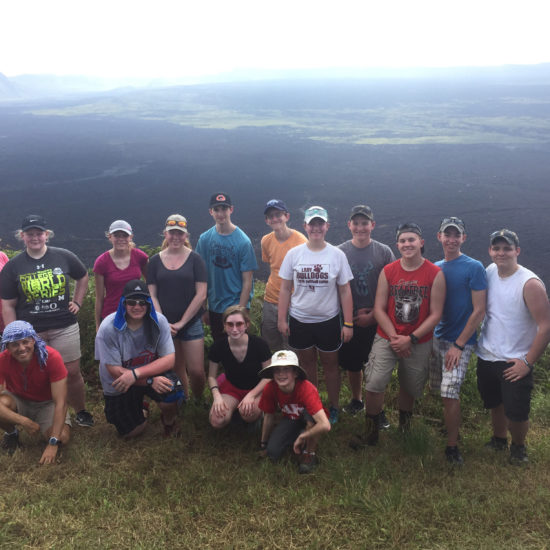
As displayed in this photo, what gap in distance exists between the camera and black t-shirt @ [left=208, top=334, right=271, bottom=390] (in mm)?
4672

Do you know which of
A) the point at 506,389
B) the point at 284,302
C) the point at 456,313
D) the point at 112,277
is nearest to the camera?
the point at 506,389

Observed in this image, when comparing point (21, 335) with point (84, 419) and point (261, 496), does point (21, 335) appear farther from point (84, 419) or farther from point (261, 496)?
point (261, 496)

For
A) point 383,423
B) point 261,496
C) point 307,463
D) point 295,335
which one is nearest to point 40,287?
point 295,335

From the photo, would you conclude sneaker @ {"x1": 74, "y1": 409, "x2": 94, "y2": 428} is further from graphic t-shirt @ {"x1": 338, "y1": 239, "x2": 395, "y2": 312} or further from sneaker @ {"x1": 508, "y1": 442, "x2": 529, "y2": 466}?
sneaker @ {"x1": 508, "y1": 442, "x2": 529, "y2": 466}

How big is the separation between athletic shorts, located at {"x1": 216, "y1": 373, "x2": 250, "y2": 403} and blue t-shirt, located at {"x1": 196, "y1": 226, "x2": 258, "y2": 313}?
110 centimetres

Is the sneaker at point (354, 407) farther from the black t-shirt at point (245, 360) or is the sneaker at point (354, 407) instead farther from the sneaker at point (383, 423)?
the black t-shirt at point (245, 360)

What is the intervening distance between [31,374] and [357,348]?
3.23 m

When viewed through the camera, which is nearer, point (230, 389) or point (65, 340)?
point (230, 389)

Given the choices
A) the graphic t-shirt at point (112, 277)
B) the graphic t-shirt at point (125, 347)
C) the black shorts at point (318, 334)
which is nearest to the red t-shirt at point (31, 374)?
the graphic t-shirt at point (125, 347)

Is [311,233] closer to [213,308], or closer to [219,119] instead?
[213,308]

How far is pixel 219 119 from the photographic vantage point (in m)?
97.2

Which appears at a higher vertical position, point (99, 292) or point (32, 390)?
point (99, 292)

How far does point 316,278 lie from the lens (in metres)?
4.82

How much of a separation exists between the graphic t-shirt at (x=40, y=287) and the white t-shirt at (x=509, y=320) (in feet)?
13.5
